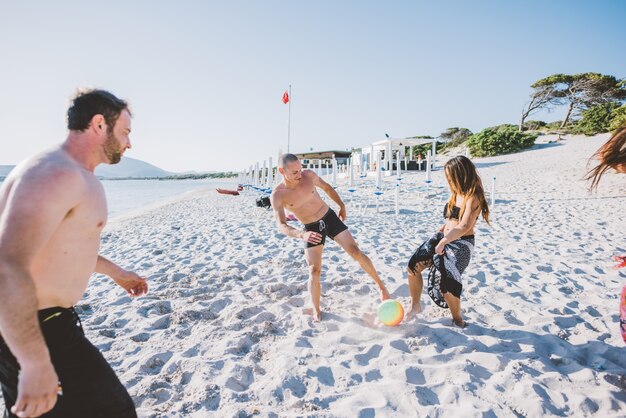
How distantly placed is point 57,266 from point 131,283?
82cm

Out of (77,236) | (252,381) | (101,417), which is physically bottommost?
(252,381)

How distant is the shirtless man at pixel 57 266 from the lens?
1.08m

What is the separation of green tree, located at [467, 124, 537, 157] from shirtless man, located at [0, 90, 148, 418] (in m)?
29.0

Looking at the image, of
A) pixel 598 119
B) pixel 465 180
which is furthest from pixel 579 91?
pixel 465 180

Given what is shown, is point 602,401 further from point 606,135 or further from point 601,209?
point 606,135

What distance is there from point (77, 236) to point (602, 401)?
3235mm

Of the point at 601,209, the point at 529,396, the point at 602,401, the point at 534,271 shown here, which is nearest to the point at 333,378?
the point at 529,396

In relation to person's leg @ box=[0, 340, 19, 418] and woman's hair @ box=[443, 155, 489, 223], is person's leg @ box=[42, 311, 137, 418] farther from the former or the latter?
woman's hair @ box=[443, 155, 489, 223]

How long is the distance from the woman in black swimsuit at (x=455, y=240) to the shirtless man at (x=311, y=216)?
0.67m

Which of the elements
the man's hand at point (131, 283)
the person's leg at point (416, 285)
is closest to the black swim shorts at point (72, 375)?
the man's hand at point (131, 283)

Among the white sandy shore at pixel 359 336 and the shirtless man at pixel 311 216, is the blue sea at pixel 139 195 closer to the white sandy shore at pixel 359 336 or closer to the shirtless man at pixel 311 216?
the white sandy shore at pixel 359 336

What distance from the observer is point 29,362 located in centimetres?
109

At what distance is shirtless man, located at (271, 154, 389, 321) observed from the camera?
11.7 ft

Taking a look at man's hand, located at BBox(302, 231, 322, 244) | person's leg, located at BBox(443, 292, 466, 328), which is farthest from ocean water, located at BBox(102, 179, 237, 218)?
person's leg, located at BBox(443, 292, 466, 328)
